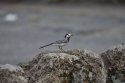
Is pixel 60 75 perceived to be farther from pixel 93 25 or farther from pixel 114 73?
pixel 93 25

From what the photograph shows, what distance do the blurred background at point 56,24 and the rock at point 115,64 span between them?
11.6 meters

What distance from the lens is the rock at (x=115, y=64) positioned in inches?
393

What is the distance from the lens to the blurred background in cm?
2448

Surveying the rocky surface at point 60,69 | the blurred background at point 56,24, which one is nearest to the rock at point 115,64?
the rocky surface at point 60,69

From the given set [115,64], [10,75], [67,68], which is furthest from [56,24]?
[10,75]

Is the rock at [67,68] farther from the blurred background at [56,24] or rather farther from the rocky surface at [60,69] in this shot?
the blurred background at [56,24]

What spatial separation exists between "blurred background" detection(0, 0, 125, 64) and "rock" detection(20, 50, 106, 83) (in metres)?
12.1

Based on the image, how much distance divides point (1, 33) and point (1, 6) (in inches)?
211

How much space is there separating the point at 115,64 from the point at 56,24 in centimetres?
1894

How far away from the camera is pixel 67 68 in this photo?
30.6ft

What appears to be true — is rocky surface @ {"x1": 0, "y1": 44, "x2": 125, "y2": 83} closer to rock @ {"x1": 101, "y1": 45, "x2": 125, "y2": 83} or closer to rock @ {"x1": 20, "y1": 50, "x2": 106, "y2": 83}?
rock @ {"x1": 20, "y1": 50, "x2": 106, "y2": 83}

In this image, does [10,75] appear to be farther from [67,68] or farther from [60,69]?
[67,68]

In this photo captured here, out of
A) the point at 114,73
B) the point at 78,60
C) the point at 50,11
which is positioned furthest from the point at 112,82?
the point at 50,11

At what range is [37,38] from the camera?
85.8 ft
